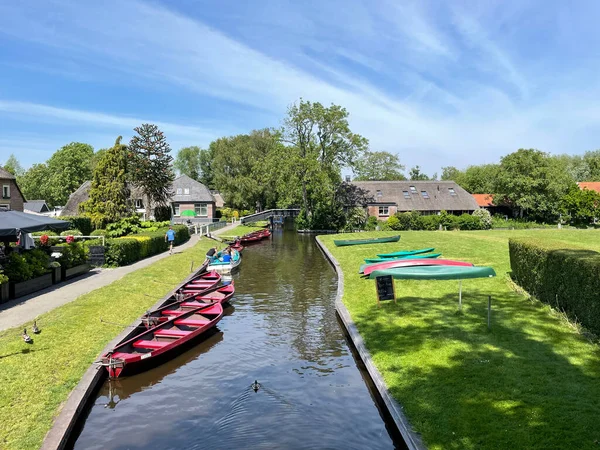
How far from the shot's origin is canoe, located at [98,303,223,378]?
39.2 feet

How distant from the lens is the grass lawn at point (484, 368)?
7836 mm

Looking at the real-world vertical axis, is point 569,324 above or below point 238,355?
above

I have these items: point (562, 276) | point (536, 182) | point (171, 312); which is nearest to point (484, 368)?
point (562, 276)

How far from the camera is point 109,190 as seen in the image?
3991 centimetres

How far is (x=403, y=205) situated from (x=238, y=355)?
178 feet

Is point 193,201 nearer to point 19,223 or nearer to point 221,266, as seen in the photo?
point 221,266

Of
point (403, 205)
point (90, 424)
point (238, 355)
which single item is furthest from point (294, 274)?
point (403, 205)

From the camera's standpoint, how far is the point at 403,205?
215ft

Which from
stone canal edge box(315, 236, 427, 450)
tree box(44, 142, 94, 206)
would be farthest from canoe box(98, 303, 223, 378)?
tree box(44, 142, 94, 206)

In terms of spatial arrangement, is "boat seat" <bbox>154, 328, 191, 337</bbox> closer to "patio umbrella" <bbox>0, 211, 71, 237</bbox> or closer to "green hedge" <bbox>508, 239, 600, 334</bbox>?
"patio umbrella" <bbox>0, 211, 71, 237</bbox>

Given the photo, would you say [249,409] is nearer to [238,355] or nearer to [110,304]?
[238,355]

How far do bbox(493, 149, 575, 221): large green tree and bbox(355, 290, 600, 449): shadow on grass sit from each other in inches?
1980

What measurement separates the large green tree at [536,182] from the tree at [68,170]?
75939mm

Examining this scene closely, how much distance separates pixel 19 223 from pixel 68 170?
80343 mm
